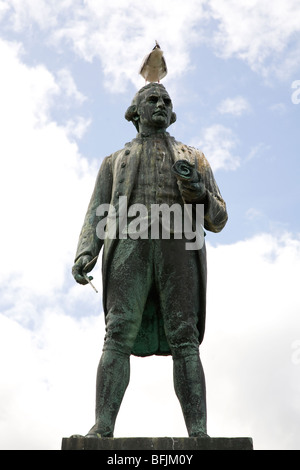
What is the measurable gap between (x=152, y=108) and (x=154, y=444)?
4.04 metres

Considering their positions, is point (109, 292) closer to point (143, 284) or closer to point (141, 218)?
point (143, 284)

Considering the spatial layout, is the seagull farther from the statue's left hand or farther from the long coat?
the statue's left hand

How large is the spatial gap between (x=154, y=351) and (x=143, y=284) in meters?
0.76

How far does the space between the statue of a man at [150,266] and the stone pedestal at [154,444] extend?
0.83ft

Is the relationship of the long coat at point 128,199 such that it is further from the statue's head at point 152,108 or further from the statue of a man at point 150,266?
the statue's head at point 152,108

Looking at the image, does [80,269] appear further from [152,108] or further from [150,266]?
[152,108]

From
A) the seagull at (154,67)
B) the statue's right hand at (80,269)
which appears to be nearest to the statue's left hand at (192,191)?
the statue's right hand at (80,269)

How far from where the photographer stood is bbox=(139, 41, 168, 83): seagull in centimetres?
986

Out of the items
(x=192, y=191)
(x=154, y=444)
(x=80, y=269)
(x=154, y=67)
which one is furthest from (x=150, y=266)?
(x=154, y=67)

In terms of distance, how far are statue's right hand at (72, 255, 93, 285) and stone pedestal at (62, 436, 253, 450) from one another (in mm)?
1892

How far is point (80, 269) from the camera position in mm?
8586

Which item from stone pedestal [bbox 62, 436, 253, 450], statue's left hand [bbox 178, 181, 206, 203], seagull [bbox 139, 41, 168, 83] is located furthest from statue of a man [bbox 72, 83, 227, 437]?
seagull [bbox 139, 41, 168, 83]

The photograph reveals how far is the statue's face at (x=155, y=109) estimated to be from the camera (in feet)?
30.3

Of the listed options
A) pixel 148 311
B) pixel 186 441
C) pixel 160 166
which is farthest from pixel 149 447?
pixel 160 166
